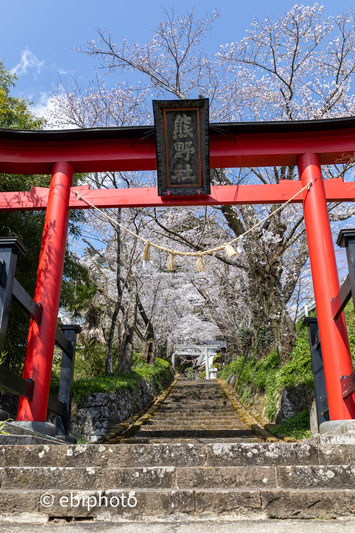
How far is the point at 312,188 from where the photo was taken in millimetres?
5602

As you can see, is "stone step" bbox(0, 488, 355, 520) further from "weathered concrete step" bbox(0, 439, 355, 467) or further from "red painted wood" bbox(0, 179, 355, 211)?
"red painted wood" bbox(0, 179, 355, 211)

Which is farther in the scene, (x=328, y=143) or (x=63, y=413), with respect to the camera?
(x=328, y=143)

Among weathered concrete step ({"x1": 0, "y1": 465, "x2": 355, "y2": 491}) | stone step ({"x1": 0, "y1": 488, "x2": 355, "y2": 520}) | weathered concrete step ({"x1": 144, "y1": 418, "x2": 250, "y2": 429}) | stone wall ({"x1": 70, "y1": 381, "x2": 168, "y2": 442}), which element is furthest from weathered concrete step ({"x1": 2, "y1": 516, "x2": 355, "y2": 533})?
weathered concrete step ({"x1": 144, "y1": 418, "x2": 250, "y2": 429})

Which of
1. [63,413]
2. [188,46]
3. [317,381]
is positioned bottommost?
[63,413]

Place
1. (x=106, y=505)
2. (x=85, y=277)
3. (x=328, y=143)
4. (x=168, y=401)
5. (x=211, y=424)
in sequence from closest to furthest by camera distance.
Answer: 1. (x=106, y=505)
2. (x=328, y=143)
3. (x=211, y=424)
4. (x=85, y=277)
5. (x=168, y=401)

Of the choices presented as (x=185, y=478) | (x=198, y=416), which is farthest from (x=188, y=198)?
(x=198, y=416)

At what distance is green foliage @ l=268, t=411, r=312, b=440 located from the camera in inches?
255

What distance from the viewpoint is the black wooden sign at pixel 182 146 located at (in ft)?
18.5

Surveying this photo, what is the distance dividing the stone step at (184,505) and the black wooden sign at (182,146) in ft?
14.5

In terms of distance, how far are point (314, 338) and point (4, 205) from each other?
5045 millimetres

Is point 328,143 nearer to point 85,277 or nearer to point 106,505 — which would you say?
point 106,505

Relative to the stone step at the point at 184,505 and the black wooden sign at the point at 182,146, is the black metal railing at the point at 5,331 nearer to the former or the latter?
the stone step at the point at 184,505

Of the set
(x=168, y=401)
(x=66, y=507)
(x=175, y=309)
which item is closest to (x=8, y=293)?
(x=66, y=507)

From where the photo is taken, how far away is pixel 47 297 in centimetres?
507
